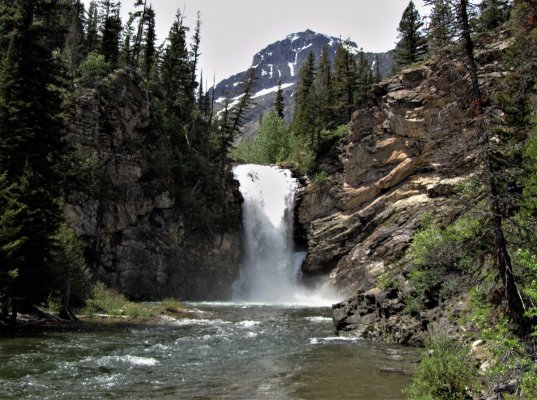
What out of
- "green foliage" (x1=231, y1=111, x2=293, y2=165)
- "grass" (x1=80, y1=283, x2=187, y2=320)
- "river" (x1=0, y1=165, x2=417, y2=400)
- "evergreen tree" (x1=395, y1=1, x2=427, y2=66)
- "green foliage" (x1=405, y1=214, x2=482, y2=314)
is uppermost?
"evergreen tree" (x1=395, y1=1, x2=427, y2=66)

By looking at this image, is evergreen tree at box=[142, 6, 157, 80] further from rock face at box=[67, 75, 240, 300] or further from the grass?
the grass

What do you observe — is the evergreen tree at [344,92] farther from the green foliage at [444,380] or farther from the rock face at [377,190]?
the green foliage at [444,380]

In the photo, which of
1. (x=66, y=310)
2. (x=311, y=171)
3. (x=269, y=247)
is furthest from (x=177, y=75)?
(x=66, y=310)

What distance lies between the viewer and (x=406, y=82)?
42.3m

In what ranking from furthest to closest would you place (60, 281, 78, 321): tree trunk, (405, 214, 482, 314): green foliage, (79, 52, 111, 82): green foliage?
1. (79, 52, 111, 82): green foliage
2. (60, 281, 78, 321): tree trunk
3. (405, 214, 482, 314): green foliage

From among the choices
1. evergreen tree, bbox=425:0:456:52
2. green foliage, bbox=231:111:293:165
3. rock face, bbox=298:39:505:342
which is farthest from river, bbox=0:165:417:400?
green foliage, bbox=231:111:293:165

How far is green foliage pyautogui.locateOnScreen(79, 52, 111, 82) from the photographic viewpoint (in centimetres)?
4244

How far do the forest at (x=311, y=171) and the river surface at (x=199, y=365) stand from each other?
2.69 m

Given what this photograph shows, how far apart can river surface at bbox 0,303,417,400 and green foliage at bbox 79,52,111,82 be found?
27.9m

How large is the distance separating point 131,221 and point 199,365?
90.4 ft

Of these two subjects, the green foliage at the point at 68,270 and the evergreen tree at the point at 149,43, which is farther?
the evergreen tree at the point at 149,43

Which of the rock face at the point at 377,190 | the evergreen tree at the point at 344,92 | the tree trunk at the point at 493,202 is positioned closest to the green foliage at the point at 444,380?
the tree trunk at the point at 493,202

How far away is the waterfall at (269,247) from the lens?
155ft

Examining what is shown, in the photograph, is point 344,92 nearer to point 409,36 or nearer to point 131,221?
point 409,36
